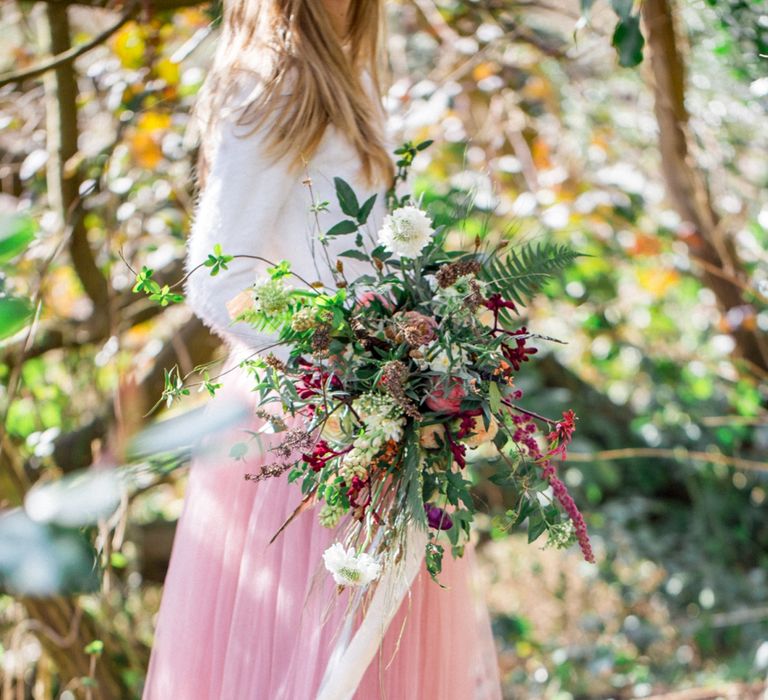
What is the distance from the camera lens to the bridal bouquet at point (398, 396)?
1.04 m

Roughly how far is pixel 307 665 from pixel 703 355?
2.73 m

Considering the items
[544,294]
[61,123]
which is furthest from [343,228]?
[544,294]

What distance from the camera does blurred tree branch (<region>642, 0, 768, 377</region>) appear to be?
2281 mm

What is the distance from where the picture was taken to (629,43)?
140cm

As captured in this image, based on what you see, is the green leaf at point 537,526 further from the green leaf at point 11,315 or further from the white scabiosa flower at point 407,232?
the green leaf at point 11,315

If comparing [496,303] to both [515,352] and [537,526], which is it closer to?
[515,352]

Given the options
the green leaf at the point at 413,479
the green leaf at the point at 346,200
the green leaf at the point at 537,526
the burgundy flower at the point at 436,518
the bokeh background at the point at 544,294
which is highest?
the green leaf at the point at 346,200

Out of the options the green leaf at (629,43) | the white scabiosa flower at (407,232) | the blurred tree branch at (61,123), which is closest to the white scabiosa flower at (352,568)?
the white scabiosa flower at (407,232)

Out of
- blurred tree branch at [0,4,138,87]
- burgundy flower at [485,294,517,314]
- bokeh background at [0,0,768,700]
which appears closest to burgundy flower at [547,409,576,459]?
burgundy flower at [485,294,517,314]

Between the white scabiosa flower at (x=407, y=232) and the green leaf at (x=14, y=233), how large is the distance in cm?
39

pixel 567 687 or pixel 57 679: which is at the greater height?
pixel 57 679

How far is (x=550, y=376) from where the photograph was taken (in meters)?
3.04

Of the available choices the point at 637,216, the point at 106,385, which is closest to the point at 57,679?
the point at 106,385

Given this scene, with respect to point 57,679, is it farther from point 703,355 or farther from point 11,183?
point 703,355
